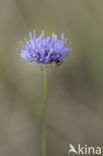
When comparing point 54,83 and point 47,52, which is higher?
point 54,83

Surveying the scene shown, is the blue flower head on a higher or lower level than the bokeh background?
lower

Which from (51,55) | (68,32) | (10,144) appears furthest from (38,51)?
(68,32)

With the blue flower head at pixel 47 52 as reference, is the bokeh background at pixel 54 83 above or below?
above

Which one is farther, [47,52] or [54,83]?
[54,83]

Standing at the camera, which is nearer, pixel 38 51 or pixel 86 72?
pixel 38 51

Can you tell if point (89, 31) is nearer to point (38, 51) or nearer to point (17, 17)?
point (17, 17)

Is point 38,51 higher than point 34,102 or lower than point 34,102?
lower

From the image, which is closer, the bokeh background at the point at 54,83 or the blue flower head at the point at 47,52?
the blue flower head at the point at 47,52

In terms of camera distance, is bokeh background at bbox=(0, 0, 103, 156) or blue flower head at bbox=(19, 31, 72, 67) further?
bokeh background at bbox=(0, 0, 103, 156)
